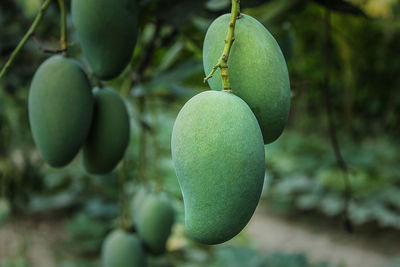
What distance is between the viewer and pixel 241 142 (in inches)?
11.8

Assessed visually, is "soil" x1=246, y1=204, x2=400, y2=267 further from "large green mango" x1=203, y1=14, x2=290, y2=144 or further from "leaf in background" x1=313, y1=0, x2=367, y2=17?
"large green mango" x1=203, y1=14, x2=290, y2=144

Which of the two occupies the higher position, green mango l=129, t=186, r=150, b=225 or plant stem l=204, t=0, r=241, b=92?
plant stem l=204, t=0, r=241, b=92

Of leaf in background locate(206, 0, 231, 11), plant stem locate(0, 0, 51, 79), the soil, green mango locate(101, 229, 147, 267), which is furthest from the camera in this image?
the soil

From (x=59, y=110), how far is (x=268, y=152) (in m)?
3.28

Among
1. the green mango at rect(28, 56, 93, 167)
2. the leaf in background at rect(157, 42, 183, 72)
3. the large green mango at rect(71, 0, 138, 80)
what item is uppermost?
the large green mango at rect(71, 0, 138, 80)

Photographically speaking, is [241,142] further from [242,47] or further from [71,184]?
[71,184]

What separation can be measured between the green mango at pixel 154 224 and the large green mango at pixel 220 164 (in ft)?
1.64

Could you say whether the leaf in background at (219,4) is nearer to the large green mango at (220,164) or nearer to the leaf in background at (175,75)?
the leaf in background at (175,75)

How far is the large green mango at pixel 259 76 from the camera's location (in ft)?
1.14

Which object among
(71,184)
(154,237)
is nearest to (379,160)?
(71,184)

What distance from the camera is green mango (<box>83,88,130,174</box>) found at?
54 cm

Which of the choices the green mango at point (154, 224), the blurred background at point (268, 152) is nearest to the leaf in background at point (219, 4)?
the blurred background at point (268, 152)

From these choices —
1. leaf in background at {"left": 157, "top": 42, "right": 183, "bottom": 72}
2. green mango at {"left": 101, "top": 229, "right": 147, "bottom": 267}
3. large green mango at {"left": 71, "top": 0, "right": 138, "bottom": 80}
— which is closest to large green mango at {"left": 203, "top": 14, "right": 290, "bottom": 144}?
large green mango at {"left": 71, "top": 0, "right": 138, "bottom": 80}

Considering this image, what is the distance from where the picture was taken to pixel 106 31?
1.59 feet
